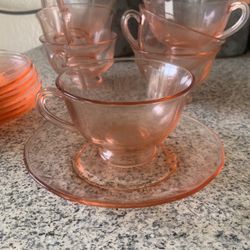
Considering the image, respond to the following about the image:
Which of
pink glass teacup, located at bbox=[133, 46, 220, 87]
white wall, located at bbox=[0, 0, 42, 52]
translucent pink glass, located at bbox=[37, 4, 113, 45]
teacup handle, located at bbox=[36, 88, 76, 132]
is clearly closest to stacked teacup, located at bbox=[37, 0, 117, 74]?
translucent pink glass, located at bbox=[37, 4, 113, 45]

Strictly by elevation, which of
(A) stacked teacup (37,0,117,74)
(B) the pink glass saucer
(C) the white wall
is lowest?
(C) the white wall

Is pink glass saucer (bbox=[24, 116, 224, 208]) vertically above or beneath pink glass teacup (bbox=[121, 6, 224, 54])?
beneath

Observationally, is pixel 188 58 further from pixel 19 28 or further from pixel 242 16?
pixel 19 28

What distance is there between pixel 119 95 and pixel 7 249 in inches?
10.0

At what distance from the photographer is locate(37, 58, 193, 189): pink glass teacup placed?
38 centimetres

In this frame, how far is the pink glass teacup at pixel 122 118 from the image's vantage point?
38 centimetres

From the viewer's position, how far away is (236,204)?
372 millimetres

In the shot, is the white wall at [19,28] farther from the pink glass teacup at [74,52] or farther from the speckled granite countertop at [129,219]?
the speckled granite countertop at [129,219]

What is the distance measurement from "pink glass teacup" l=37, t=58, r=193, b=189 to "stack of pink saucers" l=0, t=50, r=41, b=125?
0.12 metres

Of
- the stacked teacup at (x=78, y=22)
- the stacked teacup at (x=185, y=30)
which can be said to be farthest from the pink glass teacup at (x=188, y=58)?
the stacked teacup at (x=78, y=22)

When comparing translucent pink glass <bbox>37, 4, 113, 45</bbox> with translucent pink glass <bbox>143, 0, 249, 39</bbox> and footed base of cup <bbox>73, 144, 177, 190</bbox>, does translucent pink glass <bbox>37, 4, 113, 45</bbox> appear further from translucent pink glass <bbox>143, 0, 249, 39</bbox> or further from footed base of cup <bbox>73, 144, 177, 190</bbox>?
footed base of cup <bbox>73, 144, 177, 190</bbox>

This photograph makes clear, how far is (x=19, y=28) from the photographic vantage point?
1.15m

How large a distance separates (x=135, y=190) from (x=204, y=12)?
0.34 metres

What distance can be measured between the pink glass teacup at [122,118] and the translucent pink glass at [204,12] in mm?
169
